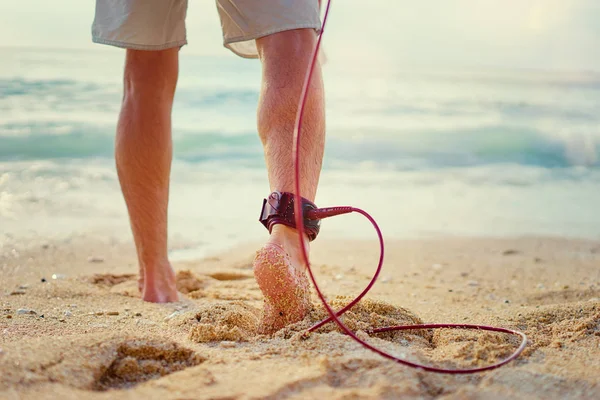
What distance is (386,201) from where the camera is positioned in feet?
18.9

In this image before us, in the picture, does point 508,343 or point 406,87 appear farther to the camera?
point 406,87

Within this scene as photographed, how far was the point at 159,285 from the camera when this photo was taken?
Result: 251 centimetres

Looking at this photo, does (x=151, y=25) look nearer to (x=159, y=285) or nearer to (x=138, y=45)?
(x=138, y=45)

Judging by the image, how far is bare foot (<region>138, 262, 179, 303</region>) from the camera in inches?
98.3

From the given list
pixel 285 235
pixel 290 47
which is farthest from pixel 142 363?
pixel 290 47

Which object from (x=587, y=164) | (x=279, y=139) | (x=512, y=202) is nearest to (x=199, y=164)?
(x=512, y=202)

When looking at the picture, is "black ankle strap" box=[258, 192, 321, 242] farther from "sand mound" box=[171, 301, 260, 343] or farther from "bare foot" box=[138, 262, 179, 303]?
"bare foot" box=[138, 262, 179, 303]

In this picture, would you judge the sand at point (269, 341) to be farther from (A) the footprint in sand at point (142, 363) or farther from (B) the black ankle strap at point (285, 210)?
(B) the black ankle strap at point (285, 210)

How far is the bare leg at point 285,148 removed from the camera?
1662mm

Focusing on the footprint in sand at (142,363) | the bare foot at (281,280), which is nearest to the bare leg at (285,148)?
the bare foot at (281,280)

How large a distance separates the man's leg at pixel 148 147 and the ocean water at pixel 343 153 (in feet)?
5.53

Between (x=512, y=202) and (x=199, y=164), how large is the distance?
348cm

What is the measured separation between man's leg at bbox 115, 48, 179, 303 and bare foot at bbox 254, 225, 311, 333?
33.6 inches

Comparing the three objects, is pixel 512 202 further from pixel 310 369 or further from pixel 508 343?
pixel 310 369
